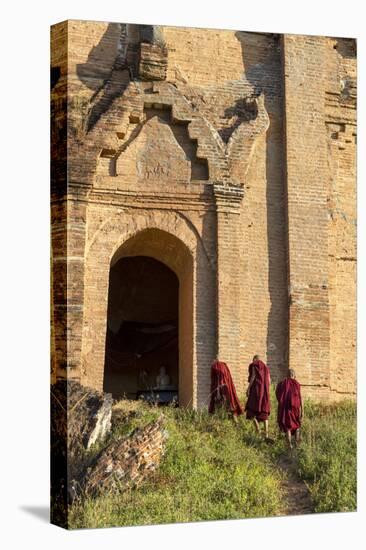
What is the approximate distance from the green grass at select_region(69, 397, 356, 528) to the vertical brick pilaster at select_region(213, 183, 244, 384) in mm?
730

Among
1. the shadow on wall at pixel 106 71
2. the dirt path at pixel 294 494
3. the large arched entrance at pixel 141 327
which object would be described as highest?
the shadow on wall at pixel 106 71

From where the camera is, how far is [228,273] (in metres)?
16.8

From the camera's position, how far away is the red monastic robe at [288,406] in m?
16.4

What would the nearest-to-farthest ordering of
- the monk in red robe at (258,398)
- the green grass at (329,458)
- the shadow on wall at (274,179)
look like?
the green grass at (329,458) < the monk in red robe at (258,398) < the shadow on wall at (274,179)

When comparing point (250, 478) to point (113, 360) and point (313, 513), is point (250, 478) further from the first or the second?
point (113, 360)

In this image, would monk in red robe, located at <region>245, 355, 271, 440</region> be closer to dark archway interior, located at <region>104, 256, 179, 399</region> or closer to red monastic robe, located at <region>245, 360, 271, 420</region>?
red monastic robe, located at <region>245, 360, 271, 420</region>

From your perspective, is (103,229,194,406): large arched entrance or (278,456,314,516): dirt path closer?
(278,456,314,516): dirt path

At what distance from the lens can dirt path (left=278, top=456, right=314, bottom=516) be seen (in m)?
16.1

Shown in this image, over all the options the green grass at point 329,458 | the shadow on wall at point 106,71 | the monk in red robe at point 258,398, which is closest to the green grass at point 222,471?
the green grass at point 329,458

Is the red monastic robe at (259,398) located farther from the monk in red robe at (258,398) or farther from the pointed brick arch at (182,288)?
the pointed brick arch at (182,288)

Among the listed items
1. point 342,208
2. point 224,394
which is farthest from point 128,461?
point 342,208

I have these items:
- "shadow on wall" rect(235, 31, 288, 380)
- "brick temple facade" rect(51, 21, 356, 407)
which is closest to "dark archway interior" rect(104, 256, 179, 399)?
"brick temple facade" rect(51, 21, 356, 407)

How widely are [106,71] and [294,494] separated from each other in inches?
194

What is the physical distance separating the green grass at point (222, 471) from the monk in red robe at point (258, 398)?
109mm
